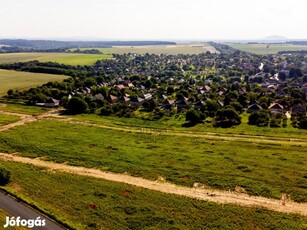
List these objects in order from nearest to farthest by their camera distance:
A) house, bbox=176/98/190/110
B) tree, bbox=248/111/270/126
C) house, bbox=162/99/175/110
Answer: tree, bbox=248/111/270/126 → house, bbox=176/98/190/110 → house, bbox=162/99/175/110

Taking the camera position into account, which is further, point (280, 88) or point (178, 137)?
point (280, 88)

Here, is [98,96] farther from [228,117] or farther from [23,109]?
[228,117]

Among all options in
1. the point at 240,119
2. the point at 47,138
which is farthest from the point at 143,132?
the point at 240,119

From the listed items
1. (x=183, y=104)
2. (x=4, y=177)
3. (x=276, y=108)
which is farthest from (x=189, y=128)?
(x=4, y=177)

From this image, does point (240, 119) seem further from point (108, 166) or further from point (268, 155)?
point (108, 166)

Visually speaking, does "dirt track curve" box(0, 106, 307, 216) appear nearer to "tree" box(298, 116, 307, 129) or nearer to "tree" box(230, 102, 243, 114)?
"tree" box(298, 116, 307, 129)

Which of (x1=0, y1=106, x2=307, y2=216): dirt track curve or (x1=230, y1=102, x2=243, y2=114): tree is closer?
(x1=0, y1=106, x2=307, y2=216): dirt track curve

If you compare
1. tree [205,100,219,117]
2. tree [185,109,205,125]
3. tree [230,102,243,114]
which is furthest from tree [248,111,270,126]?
tree [185,109,205,125]
